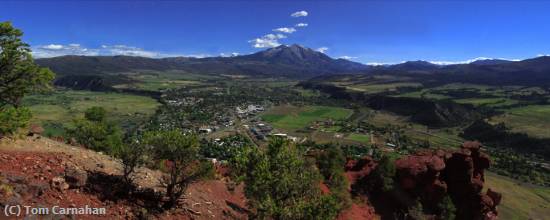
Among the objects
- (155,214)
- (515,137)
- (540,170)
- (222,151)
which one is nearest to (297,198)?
(155,214)

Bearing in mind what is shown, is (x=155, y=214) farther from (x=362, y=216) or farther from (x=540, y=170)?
(x=540, y=170)

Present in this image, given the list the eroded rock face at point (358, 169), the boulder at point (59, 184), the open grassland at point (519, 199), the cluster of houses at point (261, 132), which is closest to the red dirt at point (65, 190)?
the boulder at point (59, 184)

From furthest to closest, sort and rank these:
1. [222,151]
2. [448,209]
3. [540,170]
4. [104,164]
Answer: [540,170] → [222,151] → [448,209] → [104,164]

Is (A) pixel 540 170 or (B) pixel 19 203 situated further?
(A) pixel 540 170

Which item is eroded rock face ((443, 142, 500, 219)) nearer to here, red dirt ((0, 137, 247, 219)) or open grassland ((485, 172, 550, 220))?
open grassland ((485, 172, 550, 220))

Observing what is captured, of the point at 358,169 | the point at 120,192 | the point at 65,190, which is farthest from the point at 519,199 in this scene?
the point at 65,190

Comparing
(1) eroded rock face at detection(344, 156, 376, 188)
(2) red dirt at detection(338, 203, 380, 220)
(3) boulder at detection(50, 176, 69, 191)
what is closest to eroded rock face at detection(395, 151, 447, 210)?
(1) eroded rock face at detection(344, 156, 376, 188)
